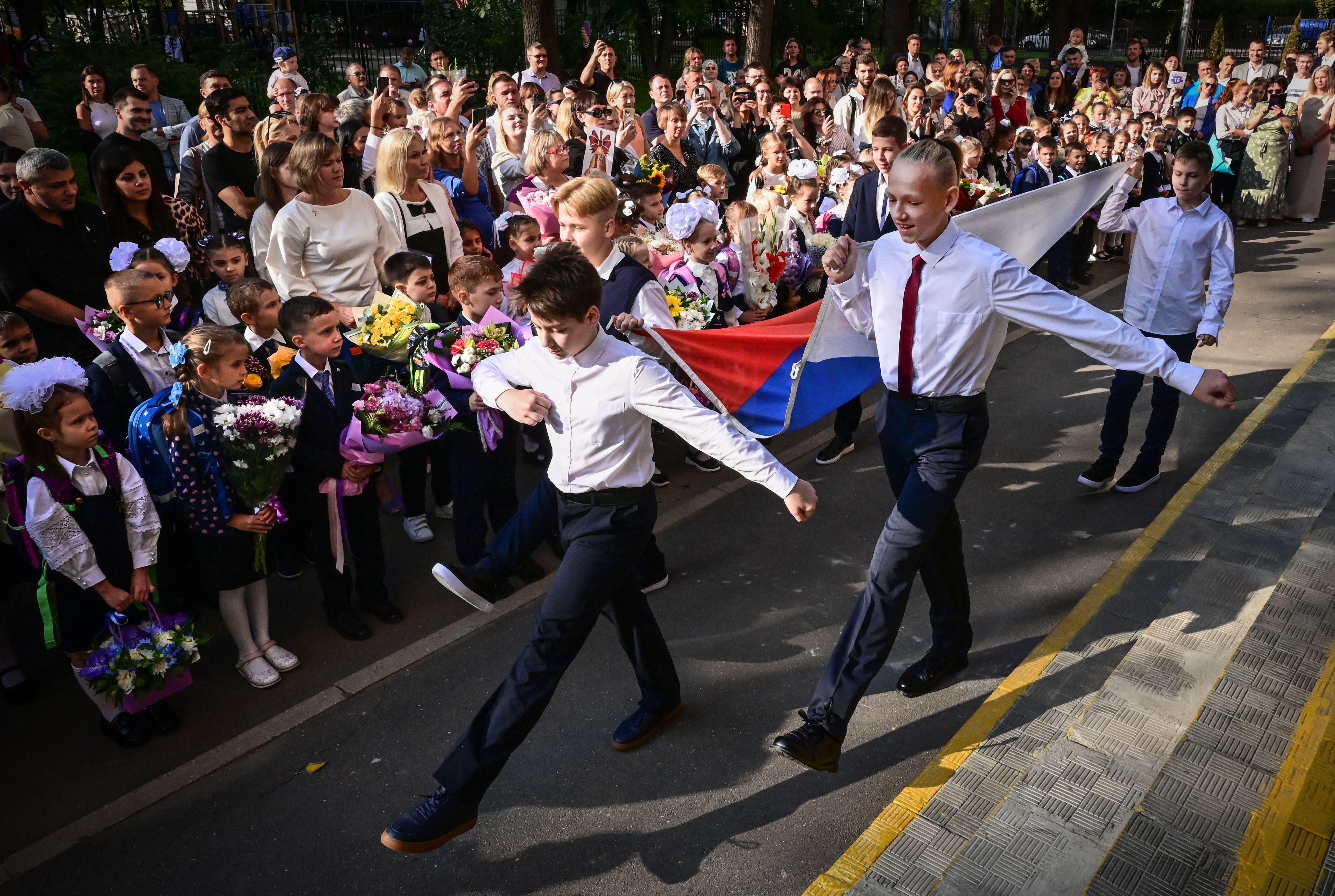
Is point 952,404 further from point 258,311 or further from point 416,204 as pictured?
point 416,204

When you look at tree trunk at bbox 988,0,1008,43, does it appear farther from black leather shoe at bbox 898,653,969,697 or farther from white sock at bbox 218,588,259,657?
white sock at bbox 218,588,259,657

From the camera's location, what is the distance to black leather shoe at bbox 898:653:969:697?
4777 millimetres

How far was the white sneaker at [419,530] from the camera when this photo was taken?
6484 millimetres

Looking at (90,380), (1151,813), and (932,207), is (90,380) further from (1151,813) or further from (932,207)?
(1151,813)

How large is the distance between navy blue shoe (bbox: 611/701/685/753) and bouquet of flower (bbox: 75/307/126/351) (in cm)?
331

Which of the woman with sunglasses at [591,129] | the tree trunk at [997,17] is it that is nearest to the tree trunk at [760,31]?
the woman with sunglasses at [591,129]

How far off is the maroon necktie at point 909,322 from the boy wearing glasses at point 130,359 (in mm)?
3709

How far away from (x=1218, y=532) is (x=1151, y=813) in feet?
9.42

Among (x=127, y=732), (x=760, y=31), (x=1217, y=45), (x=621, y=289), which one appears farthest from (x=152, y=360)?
(x=1217, y=45)

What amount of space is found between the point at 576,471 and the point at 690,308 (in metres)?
2.50

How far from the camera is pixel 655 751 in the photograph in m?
4.47

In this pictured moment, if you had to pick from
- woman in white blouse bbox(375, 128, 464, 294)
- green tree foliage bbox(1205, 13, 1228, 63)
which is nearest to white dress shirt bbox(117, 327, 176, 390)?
woman in white blouse bbox(375, 128, 464, 294)

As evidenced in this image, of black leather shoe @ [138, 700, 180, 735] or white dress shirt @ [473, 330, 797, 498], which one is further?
black leather shoe @ [138, 700, 180, 735]

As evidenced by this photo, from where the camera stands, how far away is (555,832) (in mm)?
4023
